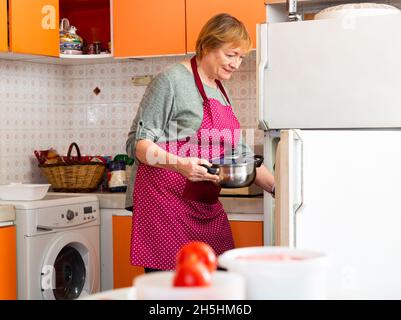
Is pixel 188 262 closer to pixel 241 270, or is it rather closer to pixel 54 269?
pixel 241 270

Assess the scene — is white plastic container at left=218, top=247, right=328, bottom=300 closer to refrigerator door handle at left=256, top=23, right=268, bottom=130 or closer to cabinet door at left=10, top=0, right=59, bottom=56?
refrigerator door handle at left=256, top=23, right=268, bottom=130

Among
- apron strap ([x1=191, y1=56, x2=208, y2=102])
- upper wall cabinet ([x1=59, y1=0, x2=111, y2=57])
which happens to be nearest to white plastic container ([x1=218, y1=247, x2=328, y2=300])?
Answer: apron strap ([x1=191, y1=56, x2=208, y2=102])

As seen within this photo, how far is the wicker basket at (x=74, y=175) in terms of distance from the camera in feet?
Result: 12.0

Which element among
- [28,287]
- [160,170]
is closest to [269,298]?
[160,170]

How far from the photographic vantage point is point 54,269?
3285mm

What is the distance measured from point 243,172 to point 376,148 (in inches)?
16.8

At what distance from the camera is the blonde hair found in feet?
8.16

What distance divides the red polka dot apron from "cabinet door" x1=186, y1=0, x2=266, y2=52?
0.78 meters

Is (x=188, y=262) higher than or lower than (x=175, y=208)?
higher

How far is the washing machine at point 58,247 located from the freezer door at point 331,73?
3.43ft

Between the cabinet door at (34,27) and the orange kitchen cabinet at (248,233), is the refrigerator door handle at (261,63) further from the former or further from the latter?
the cabinet door at (34,27)

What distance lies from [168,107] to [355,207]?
725mm

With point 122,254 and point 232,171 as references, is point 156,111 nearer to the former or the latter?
point 232,171
